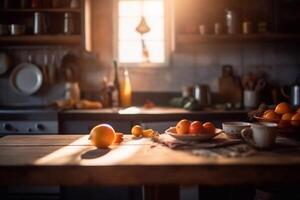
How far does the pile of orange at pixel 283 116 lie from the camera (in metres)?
1.67

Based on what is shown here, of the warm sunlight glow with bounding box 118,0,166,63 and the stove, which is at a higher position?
the warm sunlight glow with bounding box 118,0,166,63

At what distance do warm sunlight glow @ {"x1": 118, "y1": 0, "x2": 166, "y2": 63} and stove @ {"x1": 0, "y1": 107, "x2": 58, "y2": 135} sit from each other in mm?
1071

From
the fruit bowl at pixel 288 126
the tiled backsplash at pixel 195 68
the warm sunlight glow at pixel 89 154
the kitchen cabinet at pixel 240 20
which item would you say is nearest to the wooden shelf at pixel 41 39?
the tiled backsplash at pixel 195 68

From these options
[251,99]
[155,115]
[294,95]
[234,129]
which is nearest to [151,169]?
[234,129]

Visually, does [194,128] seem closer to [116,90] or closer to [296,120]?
[296,120]

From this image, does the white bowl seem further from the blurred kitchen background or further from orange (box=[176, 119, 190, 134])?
the blurred kitchen background

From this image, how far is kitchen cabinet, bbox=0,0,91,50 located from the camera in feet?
11.3

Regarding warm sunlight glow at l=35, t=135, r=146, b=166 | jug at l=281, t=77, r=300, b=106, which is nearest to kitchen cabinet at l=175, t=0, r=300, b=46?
jug at l=281, t=77, r=300, b=106

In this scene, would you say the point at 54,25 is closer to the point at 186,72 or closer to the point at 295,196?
the point at 186,72

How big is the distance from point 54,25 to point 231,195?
92.4 inches

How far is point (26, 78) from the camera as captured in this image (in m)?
3.84

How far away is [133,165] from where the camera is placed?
1370 millimetres

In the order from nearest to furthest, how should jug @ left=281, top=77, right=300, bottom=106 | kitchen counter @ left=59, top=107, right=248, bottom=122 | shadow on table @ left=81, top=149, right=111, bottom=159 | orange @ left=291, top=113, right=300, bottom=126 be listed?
shadow on table @ left=81, top=149, right=111, bottom=159 → orange @ left=291, top=113, right=300, bottom=126 → kitchen counter @ left=59, top=107, right=248, bottom=122 → jug @ left=281, top=77, right=300, bottom=106

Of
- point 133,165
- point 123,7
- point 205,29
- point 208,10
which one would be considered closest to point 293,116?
point 133,165
